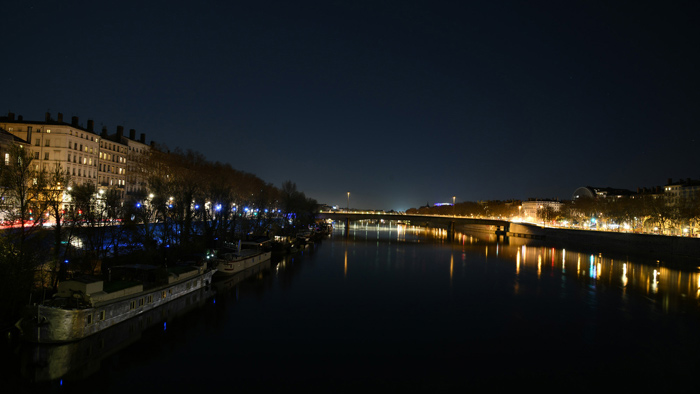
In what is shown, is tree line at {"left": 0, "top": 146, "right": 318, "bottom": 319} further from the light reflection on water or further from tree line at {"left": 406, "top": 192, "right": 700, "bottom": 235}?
tree line at {"left": 406, "top": 192, "right": 700, "bottom": 235}

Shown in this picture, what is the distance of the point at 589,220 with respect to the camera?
97.7m

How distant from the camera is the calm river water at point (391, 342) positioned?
1481 centimetres

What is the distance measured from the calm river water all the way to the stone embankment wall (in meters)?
21.7

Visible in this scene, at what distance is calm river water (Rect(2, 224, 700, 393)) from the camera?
14.8m

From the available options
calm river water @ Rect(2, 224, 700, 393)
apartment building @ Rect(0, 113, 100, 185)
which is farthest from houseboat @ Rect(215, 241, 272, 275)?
apartment building @ Rect(0, 113, 100, 185)

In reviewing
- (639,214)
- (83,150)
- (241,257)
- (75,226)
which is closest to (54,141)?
(83,150)

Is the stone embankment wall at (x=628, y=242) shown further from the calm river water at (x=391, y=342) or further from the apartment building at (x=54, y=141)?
the apartment building at (x=54, y=141)

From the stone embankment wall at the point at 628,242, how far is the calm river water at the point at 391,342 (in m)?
21.7

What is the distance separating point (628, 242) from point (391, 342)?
180 ft

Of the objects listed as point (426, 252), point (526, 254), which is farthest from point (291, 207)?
point (526, 254)

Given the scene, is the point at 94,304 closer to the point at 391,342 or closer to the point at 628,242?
the point at 391,342

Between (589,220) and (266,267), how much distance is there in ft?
281

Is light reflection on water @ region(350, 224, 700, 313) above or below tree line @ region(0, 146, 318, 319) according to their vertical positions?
below

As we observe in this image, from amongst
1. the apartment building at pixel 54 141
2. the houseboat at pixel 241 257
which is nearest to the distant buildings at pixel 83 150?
the apartment building at pixel 54 141
